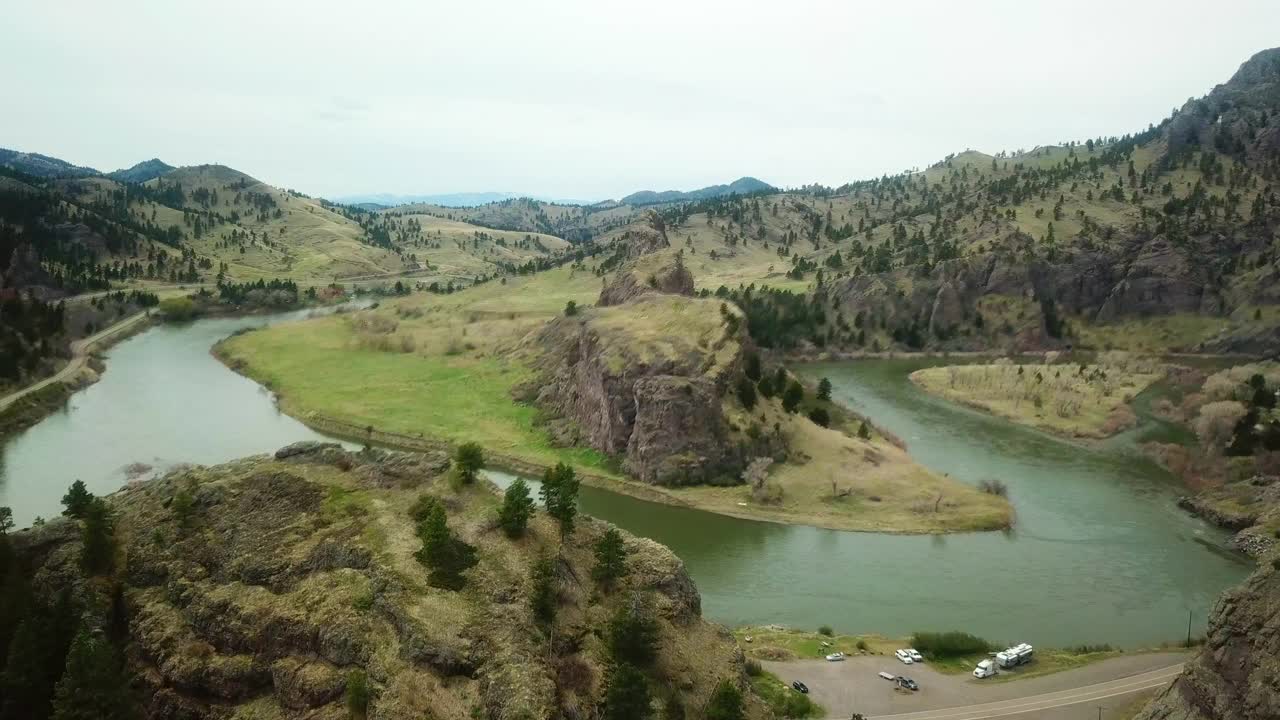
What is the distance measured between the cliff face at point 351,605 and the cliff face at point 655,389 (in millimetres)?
36466

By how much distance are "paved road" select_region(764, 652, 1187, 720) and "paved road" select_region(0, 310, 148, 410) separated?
90.6 m

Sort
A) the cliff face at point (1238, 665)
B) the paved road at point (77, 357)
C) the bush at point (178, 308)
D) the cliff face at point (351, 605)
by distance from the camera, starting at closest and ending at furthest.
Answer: the cliff face at point (351, 605), the cliff face at point (1238, 665), the paved road at point (77, 357), the bush at point (178, 308)

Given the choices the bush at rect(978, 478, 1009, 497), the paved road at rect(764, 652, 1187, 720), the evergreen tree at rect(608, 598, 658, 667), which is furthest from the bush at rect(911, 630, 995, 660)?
the bush at rect(978, 478, 1009, 497)

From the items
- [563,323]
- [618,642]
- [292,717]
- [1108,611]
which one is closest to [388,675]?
[292,717]

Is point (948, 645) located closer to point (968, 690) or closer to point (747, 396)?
point (968, 690)

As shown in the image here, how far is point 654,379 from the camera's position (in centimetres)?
7862

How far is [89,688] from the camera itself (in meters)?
28.7

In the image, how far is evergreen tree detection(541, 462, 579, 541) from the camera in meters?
38.2

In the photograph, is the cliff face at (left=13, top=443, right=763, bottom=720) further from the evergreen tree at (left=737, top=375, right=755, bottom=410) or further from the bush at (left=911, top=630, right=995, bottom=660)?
the evergreen tree at (left=737, top=375, right=755, bottom=410)

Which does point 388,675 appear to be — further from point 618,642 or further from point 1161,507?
point 1161,507

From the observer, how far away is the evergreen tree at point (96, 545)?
36.0 meters

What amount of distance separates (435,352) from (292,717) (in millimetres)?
96583

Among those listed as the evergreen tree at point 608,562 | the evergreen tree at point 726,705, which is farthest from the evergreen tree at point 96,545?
the evergreen tree at point 726,705

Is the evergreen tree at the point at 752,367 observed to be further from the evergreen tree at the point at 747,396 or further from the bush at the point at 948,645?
the bush at the point at 948,645
